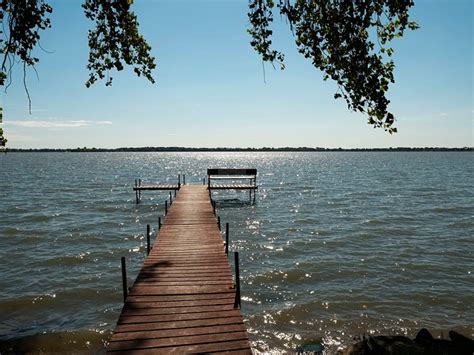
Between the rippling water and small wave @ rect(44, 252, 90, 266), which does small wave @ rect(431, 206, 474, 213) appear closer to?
the rippling water

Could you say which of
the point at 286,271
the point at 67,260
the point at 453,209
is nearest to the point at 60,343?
the point at 67,260

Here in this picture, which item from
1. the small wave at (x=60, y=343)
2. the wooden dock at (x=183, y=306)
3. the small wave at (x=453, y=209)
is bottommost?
the small wave at (x=60, y=343)

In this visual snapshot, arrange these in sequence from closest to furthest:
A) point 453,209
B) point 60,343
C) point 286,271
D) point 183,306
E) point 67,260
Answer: point 183,306 < point 60,343 < point 286,271 < point 67,260 < point 453,209

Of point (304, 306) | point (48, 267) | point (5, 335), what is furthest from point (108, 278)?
point (304, 306)

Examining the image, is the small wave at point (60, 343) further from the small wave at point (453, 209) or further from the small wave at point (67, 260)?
the small wave at point (453, 209)

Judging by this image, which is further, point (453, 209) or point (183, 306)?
point (453, 209)

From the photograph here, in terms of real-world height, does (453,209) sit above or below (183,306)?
below

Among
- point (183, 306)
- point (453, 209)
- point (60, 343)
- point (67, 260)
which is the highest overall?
point (183, 306)

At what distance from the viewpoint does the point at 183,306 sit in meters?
8.06

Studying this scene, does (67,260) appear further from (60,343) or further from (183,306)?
(183,306)

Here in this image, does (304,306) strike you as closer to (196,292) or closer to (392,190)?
(196,292)

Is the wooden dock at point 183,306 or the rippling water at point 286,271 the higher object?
the wooden dock at point 183,306

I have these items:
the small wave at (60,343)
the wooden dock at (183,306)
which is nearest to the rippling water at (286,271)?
the small wave at (60,343)

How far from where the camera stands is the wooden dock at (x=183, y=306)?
6.62 metres
